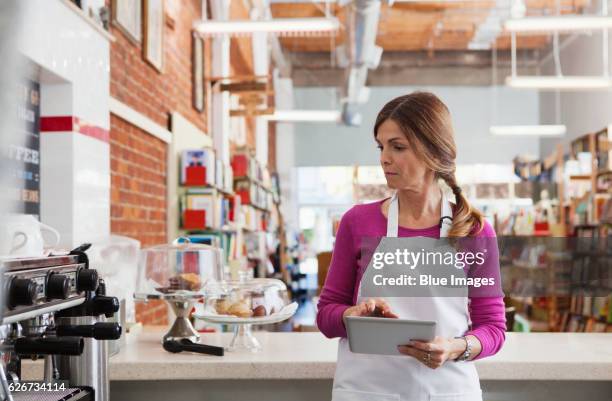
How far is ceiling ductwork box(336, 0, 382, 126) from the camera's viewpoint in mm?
7320

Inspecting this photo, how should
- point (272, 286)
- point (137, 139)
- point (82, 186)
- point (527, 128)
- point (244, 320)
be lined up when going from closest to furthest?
point (244, 320), point (272, 286), point (82, 186), point (137, 139), point (527, 128)

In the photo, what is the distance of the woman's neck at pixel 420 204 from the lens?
1.63 m

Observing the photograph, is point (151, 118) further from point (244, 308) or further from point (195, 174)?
point (244, 308)

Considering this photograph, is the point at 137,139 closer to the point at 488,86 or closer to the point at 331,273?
the point at 331,273

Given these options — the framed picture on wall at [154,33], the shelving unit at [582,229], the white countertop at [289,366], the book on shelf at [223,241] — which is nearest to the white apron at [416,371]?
the white countertop at [289,366]

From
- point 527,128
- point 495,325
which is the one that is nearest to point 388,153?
point 495,325

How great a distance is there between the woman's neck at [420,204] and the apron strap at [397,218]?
0.05 ft

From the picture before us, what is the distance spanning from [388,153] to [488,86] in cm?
1313

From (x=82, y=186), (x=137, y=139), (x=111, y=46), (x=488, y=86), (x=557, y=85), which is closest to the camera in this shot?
(x=82, y=186)

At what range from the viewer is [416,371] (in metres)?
1.58

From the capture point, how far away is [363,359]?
1.61 m

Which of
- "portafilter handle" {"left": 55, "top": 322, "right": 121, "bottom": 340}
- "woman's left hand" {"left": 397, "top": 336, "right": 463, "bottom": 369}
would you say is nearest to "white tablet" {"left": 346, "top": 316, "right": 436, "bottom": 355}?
"woman's left hand" {"left": 397, "top": 336, "right": 463, "bottom": 369}

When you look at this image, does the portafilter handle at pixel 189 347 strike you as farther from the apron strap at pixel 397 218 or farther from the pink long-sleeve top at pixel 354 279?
the apron strap at pixel 397 218

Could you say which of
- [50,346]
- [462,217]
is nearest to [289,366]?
[462,217]
